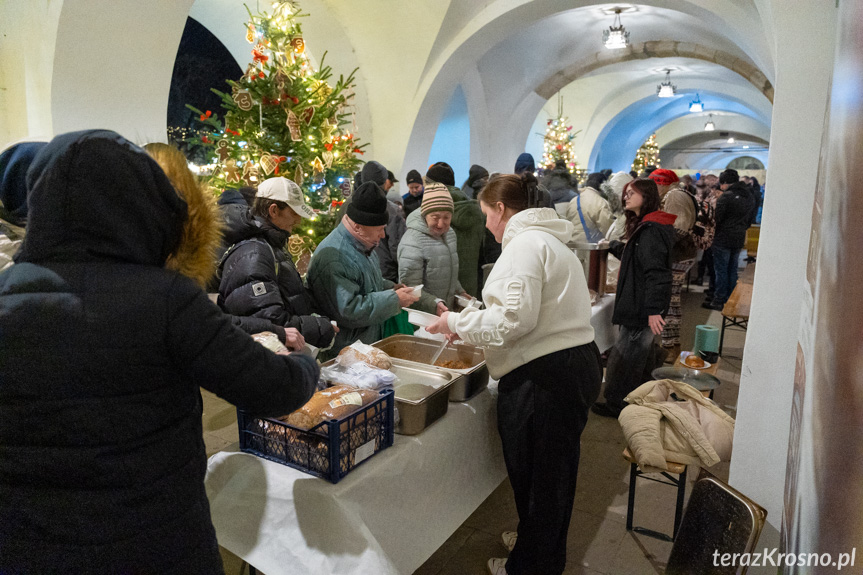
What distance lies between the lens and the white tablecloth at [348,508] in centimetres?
162

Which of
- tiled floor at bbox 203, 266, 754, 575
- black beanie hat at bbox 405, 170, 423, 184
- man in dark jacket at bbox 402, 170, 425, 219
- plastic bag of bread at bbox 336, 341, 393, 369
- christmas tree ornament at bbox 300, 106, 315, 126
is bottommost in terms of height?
tiled floor at bbox 203, 266, 754, 575

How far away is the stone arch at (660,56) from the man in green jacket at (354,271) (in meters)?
8.98

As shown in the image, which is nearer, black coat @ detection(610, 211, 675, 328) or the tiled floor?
the tiled floor

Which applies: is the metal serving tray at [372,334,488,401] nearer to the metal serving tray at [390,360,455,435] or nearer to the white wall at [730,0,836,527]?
the metal serving tray at [390,360,455,435]

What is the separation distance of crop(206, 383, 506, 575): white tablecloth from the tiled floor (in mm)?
221

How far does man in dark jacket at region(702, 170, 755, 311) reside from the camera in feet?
24.3

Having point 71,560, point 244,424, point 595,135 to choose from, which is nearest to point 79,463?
point 71,560

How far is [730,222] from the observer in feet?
24.5

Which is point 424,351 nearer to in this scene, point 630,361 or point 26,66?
point 630,361

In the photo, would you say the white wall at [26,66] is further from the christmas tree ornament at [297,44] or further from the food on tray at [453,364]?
the food on tray at [453,364]

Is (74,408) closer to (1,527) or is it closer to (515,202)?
(1,527)

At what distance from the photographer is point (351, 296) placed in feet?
8.50

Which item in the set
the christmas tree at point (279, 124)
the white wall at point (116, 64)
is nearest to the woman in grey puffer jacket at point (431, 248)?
the christmas tree at point (279, 124)

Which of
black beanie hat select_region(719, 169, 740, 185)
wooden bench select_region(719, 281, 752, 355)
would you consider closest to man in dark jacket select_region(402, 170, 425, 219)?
wooden bench select_region(719, 281, 752, 355)
